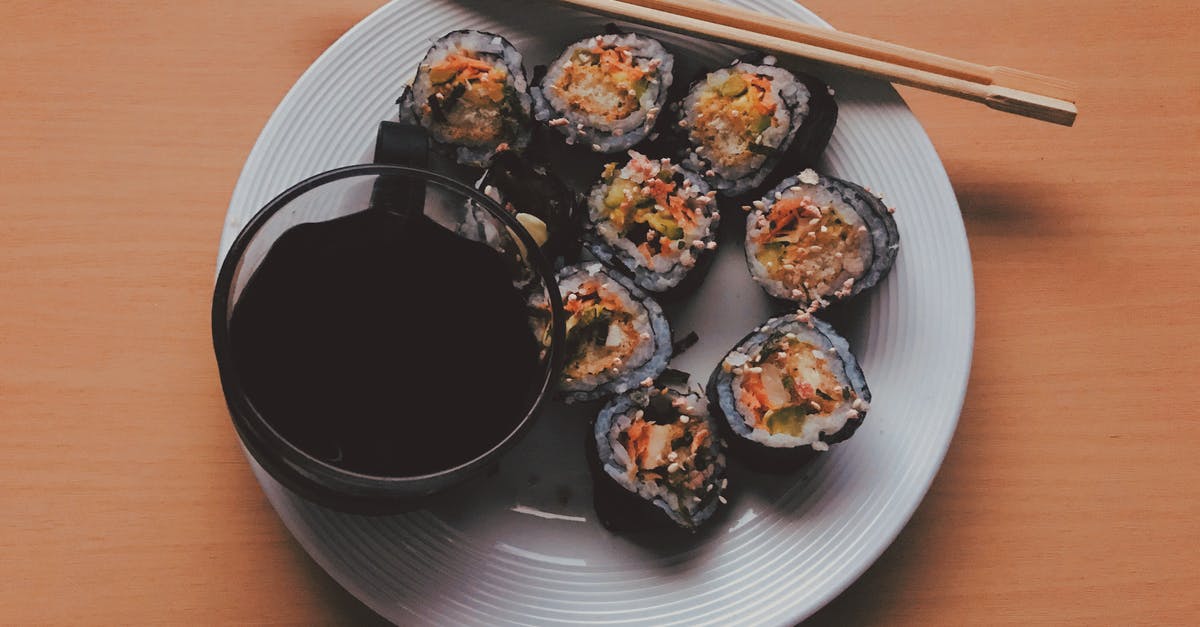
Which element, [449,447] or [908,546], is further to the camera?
[908,546]

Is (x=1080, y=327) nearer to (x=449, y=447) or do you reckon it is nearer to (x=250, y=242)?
(x=449, y=447)

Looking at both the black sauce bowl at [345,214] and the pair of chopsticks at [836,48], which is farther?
the pair of chopsticks at [836,48]

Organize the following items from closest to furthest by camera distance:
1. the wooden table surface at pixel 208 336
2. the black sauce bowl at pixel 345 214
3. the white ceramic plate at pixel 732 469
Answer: the black sauce bowl at pixel 345 214 < the white ceramic plate at pixel 732 469 < the wooden table surface at pixel 208 336

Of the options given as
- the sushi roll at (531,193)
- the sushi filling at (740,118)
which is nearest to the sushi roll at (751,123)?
the sushi filling at (740,118)

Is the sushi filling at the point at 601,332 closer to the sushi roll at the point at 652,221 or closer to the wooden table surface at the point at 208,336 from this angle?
the sushi roll at the point at 652,221

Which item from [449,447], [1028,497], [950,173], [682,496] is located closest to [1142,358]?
[1028,497]

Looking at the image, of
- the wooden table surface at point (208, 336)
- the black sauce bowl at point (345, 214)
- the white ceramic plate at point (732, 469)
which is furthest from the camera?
the wooden table surface at point (208, 336)

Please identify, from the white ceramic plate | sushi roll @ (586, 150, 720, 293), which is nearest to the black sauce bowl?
the white ceramic plate

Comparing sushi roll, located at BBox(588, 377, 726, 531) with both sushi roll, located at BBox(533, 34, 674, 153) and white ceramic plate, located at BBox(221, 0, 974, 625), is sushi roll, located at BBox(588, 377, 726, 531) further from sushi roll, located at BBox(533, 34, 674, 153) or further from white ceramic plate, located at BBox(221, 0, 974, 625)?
sushi roll, located at BBox(533, 34, 674, 153)
